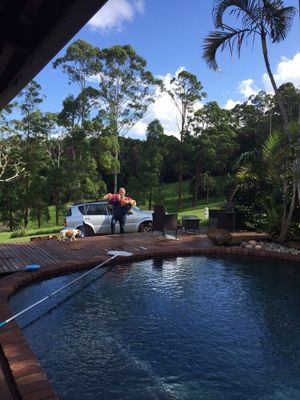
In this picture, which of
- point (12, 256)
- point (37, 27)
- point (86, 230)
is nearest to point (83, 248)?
point (12, 256)

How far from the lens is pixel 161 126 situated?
80.8 feet

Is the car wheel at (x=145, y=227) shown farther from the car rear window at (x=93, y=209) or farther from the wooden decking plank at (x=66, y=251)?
the wooden decking plank at (x=66, y=251)

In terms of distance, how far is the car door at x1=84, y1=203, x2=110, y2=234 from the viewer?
460 inches

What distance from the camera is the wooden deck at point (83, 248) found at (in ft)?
24.7

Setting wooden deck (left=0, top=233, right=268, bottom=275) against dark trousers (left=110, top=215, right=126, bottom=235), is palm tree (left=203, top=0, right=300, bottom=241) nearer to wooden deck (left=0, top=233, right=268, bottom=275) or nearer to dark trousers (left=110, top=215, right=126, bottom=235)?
wooden deck (left=0, top=233, right=268, bottom=275)

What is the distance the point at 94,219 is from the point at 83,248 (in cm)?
286

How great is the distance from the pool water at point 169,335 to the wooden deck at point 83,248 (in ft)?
3.20

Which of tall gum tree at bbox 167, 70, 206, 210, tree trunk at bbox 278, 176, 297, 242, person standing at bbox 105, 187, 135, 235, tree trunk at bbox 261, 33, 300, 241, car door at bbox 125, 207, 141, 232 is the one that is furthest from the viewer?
tall gum tree at bbox 167, 70, 206, 210

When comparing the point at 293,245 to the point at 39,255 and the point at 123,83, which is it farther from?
the point at 123,83

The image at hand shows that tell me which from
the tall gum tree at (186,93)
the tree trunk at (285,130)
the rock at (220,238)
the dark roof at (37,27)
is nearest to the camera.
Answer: the dark roof at (37,27)

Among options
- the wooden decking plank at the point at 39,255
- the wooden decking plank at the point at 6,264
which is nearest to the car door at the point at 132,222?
the wooden decking plank at the point at 39,255

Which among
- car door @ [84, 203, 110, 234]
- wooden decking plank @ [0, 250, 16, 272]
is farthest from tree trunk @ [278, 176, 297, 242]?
wooden decking plank @ [0, 250, 16, 272]

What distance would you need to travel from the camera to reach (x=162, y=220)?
35.1ft

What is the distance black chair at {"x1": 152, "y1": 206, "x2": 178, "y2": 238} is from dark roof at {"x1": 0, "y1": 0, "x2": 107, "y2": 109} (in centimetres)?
678
